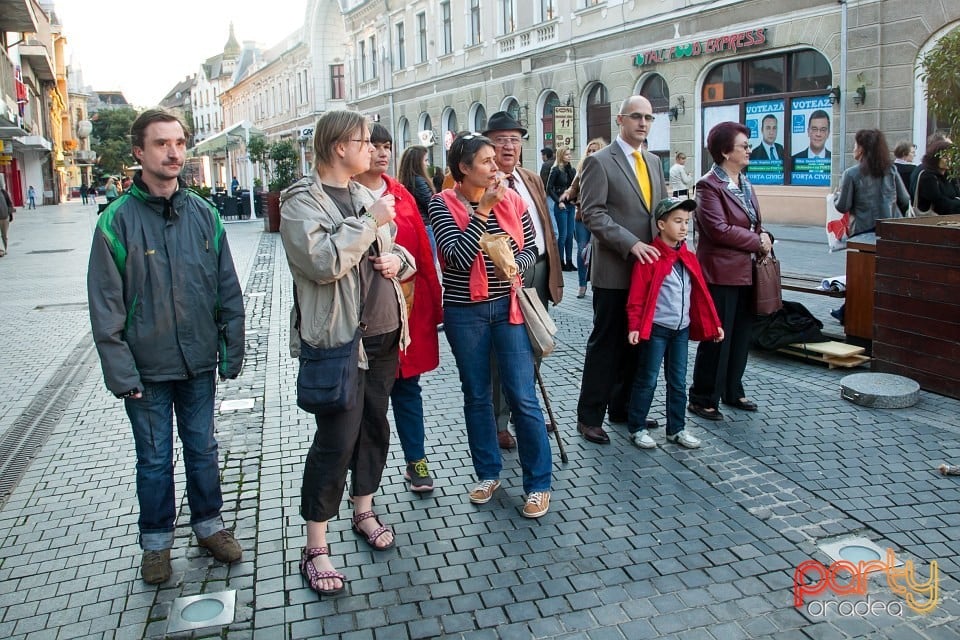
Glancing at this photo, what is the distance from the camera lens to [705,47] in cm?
2039

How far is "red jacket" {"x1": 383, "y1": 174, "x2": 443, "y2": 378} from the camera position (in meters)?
4.30

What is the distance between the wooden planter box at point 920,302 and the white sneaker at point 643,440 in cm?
230

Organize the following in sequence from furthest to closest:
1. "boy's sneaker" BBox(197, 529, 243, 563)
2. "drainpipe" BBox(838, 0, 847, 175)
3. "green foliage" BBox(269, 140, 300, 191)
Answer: "green foliage" BBox(269, 140, 300, 191) < "drainpipe" BBox(838, 0, 847, 175) < "boy's sneaker" BBox(197, 529, 243, 563)

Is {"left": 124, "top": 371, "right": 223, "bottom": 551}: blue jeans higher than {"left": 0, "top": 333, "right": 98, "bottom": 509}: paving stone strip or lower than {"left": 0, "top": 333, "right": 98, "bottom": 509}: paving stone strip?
higher

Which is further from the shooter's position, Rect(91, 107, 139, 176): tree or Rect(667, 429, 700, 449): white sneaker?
Rect(91, 107, 139, 176): tree

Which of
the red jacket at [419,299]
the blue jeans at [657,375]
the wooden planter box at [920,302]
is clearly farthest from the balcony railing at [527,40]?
the red jacket at [419,299]

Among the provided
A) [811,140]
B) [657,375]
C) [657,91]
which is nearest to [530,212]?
[657,375]

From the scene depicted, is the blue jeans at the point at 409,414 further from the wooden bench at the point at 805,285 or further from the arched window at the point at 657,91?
the arched window at the point at 657,91

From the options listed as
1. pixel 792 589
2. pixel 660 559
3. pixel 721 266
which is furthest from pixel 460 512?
pixel 721 266

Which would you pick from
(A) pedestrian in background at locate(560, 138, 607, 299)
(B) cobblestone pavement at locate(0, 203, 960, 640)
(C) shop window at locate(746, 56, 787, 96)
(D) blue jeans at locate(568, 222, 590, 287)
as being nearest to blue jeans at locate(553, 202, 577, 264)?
(A) pedestrian in background at locate(560, 138, 607, 299)

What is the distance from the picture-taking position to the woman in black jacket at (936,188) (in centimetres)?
825

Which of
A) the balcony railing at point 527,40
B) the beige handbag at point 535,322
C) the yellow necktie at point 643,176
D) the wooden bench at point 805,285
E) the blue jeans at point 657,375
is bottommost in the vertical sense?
the blue jeans at point 657,375

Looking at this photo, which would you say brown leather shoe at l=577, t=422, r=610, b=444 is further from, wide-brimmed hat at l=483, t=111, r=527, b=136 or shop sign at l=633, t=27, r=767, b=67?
shop sign at l=633, t=27, r=767, b=67

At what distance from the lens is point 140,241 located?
3.57 m
